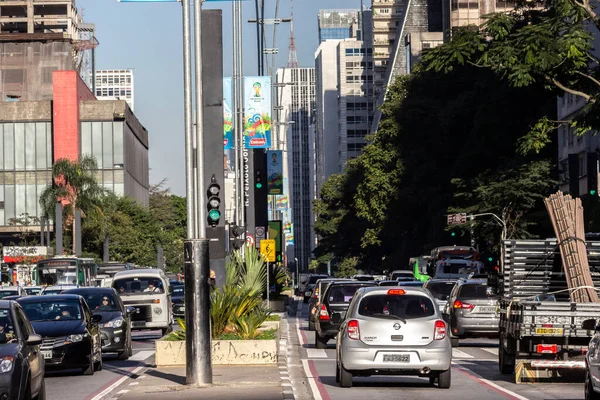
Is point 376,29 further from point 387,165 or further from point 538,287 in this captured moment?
point 538,287

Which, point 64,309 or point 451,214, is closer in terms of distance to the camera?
point 64,309

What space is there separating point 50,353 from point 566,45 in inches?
559

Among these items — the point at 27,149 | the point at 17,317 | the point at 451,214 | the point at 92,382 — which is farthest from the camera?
the point at 27,149

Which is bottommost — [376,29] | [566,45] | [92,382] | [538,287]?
[92,382]

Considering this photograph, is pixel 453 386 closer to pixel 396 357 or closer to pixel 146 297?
pixel 396 357

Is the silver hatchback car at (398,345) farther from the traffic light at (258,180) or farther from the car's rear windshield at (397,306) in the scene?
the traffic light at (258,180)

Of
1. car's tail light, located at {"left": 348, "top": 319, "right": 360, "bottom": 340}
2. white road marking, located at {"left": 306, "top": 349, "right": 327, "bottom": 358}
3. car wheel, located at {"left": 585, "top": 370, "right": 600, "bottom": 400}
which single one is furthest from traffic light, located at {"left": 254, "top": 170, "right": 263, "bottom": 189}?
car wheel, located at {"left": 585, "top": 370, "right": 600, "bottom": 400}

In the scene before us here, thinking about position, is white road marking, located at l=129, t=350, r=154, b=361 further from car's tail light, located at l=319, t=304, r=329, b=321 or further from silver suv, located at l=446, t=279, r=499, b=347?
silver suv, located at l=446, t=279, r=499, b=347

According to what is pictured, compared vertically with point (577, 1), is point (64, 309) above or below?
below

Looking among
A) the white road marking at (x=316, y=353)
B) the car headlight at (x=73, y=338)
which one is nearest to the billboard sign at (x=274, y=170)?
the white road marking at (x=316, y=353)

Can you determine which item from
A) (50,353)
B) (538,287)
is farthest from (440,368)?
(50,353)

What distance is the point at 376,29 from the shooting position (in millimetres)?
187500

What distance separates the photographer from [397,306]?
1969 cm

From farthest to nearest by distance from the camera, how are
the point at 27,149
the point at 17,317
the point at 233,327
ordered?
the point at 27,149 < the point at 233,327 < the point at 17,317
